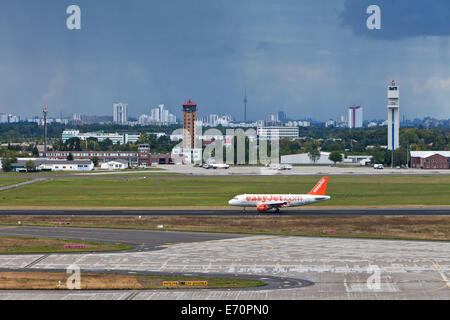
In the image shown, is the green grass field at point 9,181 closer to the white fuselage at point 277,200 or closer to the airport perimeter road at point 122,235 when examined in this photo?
the airport perimeter road at point 122,235

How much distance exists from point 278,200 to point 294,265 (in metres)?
39.4

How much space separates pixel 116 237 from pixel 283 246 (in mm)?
23643

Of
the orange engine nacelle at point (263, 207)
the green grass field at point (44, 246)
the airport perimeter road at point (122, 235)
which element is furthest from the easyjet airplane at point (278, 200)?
the green grass field at point (44, 246)

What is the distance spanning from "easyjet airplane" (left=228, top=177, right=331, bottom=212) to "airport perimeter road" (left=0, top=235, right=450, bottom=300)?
21.8m

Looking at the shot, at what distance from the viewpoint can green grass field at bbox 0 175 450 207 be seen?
124m

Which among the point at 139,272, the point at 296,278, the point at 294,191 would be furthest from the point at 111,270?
the point at 294,191

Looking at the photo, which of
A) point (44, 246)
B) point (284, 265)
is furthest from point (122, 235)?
point (284, 265)

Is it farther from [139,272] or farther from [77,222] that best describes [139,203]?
[139,272]

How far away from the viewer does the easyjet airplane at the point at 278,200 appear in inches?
4131

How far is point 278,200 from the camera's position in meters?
105

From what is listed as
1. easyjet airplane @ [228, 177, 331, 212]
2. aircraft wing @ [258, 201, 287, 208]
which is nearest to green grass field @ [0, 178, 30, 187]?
easyjet airplane @ [228, 177, 331, 212]

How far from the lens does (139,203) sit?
12369 centimetres

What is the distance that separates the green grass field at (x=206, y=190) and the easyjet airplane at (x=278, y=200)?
11.6 metres

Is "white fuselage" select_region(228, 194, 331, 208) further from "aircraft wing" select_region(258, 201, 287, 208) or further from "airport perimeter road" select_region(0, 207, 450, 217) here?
"airport perimeter road" select_region(0, 207, 450, 217)
